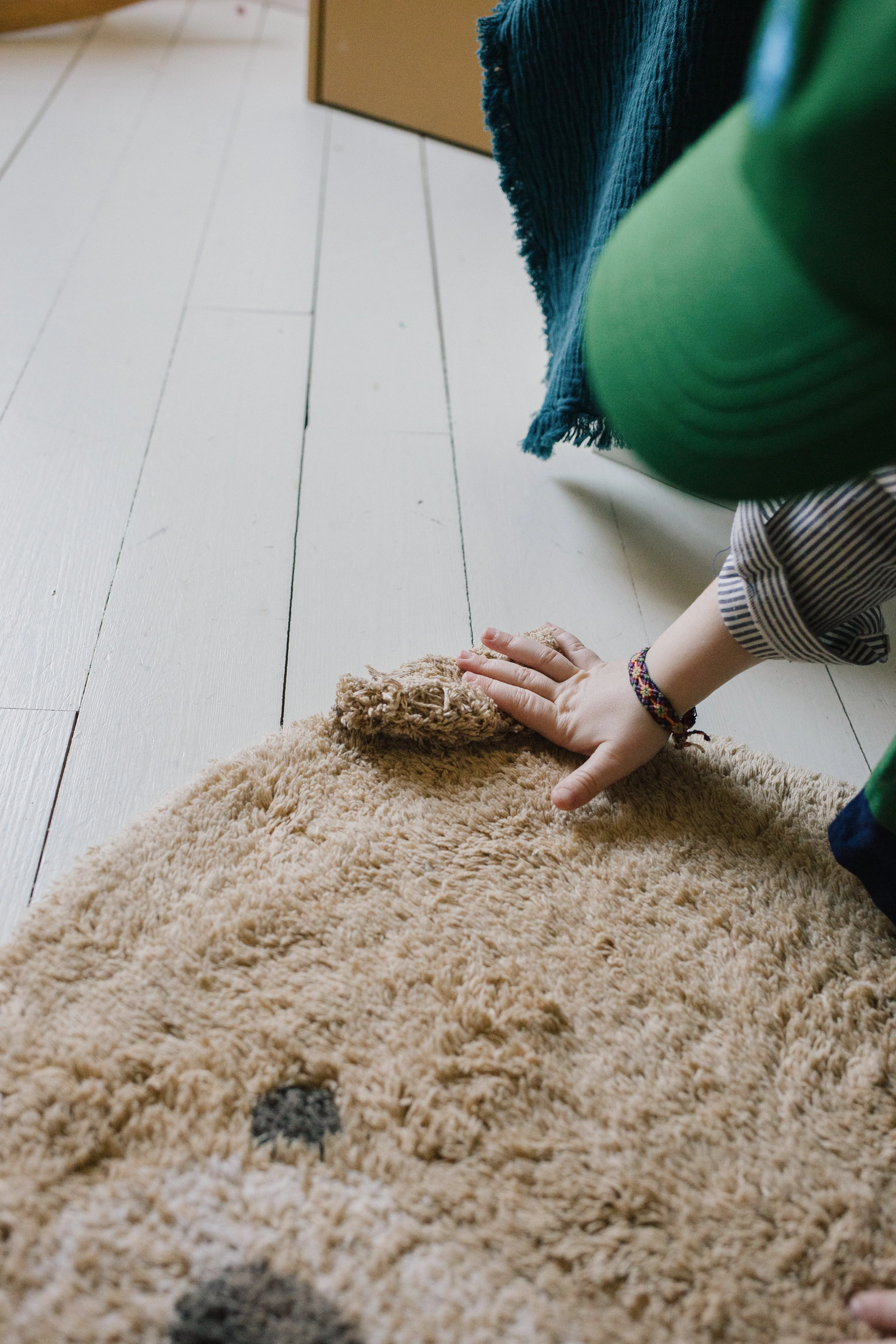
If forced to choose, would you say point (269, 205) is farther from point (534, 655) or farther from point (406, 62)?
point (534, 655)

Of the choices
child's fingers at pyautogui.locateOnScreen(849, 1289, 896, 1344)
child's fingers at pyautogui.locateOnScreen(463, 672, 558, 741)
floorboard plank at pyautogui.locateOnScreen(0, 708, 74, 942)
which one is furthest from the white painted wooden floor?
child's fingers at pyautogui.locateOnScreen(849, 1289, 896, 1344)

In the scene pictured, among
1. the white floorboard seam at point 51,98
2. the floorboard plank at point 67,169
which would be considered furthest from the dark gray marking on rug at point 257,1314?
the white floorboard seam at point 51,98

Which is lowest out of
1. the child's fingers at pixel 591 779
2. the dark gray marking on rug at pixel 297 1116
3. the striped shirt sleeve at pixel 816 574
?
the dark gray marking on rug at pixel 297 1116

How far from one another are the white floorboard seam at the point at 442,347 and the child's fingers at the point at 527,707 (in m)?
0.10

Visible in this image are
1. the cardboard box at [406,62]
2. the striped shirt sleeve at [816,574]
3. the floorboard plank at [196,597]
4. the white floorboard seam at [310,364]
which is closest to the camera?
the striped shirt sleeve at [816,574]

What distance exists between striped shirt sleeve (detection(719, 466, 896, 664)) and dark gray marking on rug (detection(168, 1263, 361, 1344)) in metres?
0.46

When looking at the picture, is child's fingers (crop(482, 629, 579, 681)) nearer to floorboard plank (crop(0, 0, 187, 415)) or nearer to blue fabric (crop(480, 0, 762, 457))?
blue fabric (crop(480, 0, 762, 457))

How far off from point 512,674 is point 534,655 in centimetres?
3

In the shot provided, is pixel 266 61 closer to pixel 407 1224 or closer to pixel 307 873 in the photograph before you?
pixel 307 873

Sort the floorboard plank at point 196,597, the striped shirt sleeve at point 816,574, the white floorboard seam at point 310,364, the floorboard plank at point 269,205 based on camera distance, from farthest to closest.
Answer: the floorboard plank at point 269,205
the white floorboard seam at point 310,364
the floorboard plank at point 196,597
the striped shirt sleeve at point 816,574

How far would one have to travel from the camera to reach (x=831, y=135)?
27 centimetres

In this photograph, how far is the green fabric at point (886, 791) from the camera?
1.88 ft

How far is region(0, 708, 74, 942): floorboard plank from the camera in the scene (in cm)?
58

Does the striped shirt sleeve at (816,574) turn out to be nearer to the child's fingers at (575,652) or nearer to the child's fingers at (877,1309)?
the child's fingers at (575,652)
